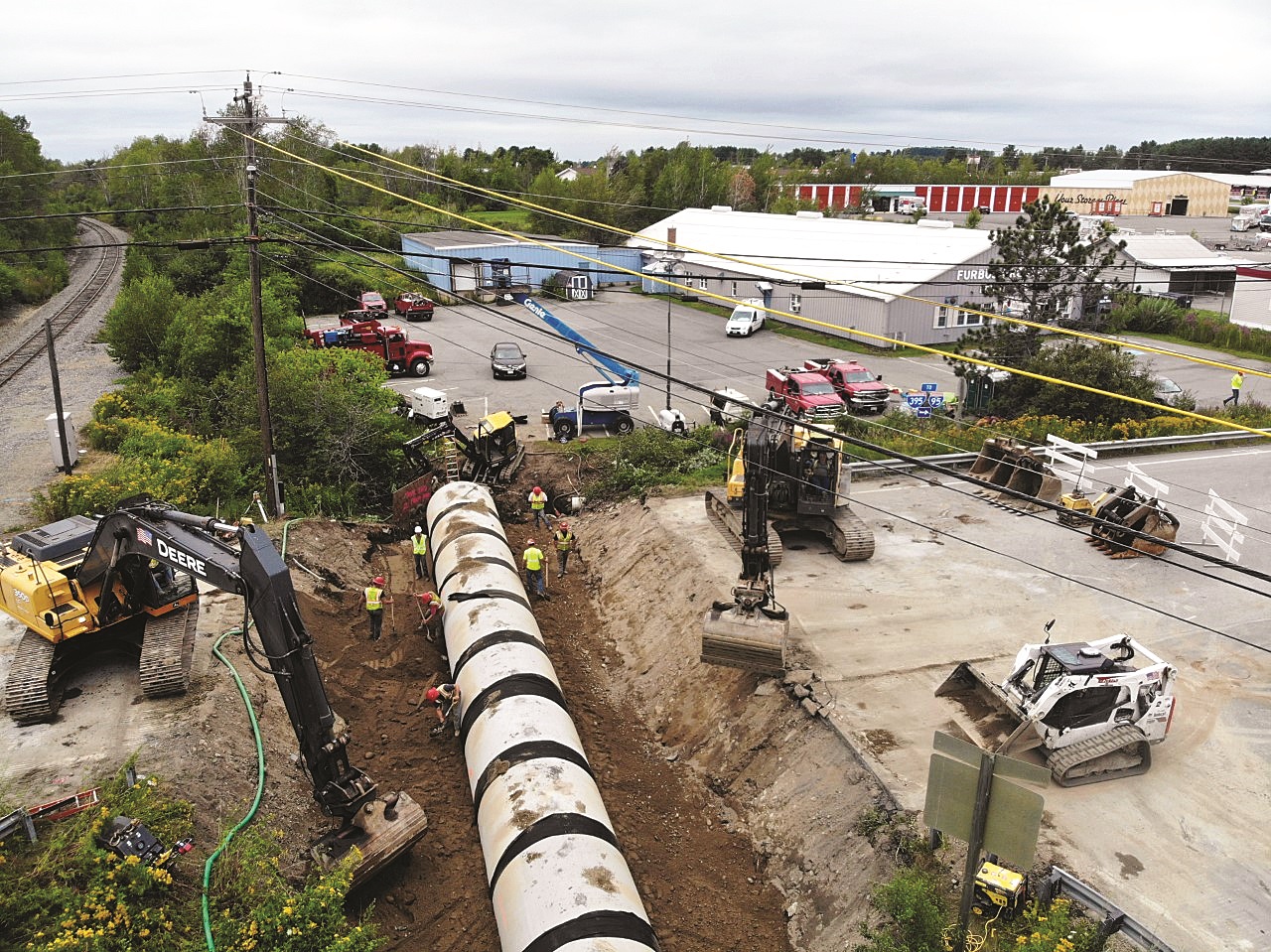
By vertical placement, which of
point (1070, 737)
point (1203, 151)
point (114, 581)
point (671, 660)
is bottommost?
point (671, 660)

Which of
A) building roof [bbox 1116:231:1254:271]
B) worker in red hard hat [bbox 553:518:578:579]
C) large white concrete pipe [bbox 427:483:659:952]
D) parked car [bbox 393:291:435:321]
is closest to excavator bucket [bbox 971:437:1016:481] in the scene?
worker in red hard hat [bbox 553:518:578:579]

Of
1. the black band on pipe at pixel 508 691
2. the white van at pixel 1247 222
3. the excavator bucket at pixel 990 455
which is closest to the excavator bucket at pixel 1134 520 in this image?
the excavator bucket at pixel 990 455

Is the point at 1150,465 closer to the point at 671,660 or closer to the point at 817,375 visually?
the point at 817,375

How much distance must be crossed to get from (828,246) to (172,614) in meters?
45.1

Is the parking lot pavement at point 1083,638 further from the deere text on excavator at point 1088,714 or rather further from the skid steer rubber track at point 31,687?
the skid steer rubber track at point 31,687

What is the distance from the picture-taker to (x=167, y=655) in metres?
14.6

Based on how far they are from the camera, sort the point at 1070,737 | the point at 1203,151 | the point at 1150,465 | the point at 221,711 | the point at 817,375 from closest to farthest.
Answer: the point at 1070,737 < the point at 221,711 < the point at 1150,465 < the point at 817,375 < the point at 1203,151

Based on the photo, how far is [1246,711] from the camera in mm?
14977

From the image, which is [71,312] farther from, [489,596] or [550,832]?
[550,832]

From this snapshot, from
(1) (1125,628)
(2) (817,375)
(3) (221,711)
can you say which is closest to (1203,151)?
(2) (817,375)

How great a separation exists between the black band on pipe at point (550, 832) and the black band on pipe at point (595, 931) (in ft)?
4.12

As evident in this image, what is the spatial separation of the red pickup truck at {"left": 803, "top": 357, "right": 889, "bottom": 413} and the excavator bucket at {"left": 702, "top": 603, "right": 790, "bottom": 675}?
734 inches

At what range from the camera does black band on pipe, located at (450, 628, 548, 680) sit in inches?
601

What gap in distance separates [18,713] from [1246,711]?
19207 millimetres
